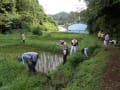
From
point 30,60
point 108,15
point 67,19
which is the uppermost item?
point 108,15

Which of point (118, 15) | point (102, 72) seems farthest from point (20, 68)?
point (118, 15)

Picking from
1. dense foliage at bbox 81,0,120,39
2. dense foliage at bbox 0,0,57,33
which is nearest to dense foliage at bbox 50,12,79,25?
dense foliage at bbox 0,0,57,33

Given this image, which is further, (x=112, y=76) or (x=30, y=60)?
(x=30, y=60)

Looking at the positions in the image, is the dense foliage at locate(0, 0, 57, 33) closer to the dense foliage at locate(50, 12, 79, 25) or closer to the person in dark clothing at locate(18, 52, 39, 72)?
the dense foliage at locate(50, 12, 79, 25)

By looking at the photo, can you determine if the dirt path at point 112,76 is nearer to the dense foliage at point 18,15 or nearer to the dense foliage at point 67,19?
the dense foliage at point 18,15

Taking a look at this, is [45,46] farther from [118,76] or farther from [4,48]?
[118,76]

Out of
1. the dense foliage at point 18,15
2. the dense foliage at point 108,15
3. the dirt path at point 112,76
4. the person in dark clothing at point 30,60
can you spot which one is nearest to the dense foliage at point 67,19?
the dense foliage at point 18,15

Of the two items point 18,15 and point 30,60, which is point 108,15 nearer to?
point 30,60

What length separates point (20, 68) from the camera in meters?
14.7

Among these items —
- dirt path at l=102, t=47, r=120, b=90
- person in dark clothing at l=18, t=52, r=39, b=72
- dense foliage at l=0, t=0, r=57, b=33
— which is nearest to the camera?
dirt path at l=102, t=47, r=120, b=90

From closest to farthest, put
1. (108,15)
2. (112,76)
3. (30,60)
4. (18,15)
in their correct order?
(112,76), (30,60), (108,15), (18,15)

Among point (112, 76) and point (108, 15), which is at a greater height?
point (108, 15)

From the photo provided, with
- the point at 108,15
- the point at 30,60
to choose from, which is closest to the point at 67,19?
the point at 108,15

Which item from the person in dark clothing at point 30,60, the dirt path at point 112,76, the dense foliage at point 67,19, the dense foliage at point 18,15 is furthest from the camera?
the dense foliage at point 67,19
